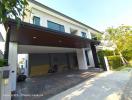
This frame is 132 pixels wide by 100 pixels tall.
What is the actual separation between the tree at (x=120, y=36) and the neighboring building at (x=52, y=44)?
13.7 feet

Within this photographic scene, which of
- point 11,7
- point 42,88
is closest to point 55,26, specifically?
point 42,88

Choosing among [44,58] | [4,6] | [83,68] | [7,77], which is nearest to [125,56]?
[83,68]

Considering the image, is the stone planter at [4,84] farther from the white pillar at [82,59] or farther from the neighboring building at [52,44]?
the white pillar at [82,59]

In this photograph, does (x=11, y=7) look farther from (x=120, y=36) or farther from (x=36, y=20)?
(x=120, y=36)

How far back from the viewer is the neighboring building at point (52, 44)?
31.2 ft

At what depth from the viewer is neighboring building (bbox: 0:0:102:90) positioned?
31.2 ft

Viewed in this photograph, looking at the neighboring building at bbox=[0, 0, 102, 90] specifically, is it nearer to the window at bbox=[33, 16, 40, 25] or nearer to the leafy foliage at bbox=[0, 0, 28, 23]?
the window at bbox=[33, 16, 40, 25]

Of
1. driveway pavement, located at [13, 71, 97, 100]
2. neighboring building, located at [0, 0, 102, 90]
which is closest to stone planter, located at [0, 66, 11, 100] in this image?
driveway pavement, located at [13, 71, 97, 100]

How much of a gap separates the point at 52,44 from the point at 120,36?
42.1ft

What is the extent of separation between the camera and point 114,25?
19688 millimetres

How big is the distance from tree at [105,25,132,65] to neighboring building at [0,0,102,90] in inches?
165

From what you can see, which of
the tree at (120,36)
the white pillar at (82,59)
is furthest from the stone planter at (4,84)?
the tree at (120,36)

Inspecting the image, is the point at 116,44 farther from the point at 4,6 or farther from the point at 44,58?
the point at 4,6

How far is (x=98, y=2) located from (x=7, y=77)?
11764 mm
